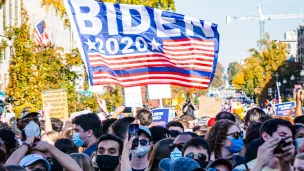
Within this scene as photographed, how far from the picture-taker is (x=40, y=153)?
7305mm

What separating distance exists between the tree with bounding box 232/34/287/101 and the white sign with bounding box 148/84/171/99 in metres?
84.1

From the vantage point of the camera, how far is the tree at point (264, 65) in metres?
101

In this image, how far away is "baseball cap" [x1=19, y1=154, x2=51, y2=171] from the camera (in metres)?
6.95

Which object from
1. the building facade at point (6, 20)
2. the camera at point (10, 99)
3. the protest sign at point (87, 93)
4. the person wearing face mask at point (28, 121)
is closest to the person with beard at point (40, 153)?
the person wearing face mask at point (28, 121)

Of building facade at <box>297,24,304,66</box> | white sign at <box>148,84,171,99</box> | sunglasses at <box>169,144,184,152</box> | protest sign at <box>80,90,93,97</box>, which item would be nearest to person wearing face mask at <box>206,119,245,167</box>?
sunglasses at <box>169,144,184,152</box>

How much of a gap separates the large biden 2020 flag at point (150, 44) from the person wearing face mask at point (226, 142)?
5.78 m

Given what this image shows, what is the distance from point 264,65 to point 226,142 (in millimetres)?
96284

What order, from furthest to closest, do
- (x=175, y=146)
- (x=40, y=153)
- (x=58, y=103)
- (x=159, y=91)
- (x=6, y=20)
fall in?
(x=6, y=20)
(x=58, y=103)
(x=159, y=91)
(x=175, y=146)
(x=40, y=153)

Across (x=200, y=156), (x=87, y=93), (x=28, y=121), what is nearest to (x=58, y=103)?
(x=28, y=121)

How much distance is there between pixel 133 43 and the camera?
1529cm

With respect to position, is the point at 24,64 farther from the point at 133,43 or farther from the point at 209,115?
the point at 133,43

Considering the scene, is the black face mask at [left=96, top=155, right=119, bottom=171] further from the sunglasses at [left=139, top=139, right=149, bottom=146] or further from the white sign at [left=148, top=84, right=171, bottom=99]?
the white sign at [left=148, top=84, right=171, bottom=99]

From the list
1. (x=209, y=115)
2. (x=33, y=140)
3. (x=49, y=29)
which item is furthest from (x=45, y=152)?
(x=49, y=29)

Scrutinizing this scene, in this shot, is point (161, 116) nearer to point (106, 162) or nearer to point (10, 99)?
point (10, 99)
